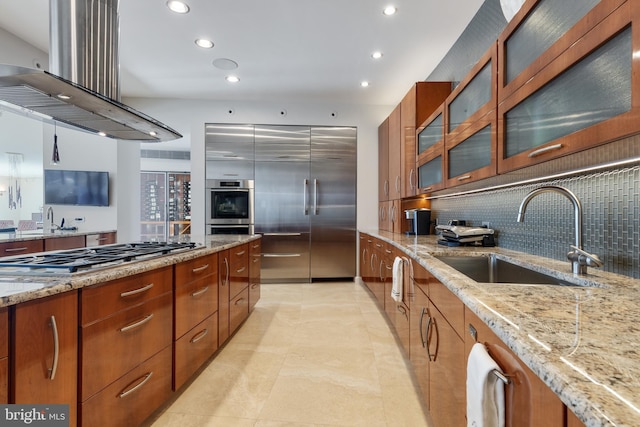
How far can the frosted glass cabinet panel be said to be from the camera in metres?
0.90

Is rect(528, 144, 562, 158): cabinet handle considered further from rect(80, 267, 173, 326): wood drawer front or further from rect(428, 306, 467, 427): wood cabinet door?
rect(80, 267, 173, 326): wood drawer front

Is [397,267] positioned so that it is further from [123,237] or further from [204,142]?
[123,237]

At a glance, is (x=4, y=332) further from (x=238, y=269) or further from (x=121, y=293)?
(x=238, y=269)

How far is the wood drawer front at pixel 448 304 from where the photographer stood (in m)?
1.06

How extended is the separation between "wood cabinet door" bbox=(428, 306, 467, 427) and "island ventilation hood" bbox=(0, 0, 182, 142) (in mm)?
2034

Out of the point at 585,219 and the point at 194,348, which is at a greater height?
the point at 585,219

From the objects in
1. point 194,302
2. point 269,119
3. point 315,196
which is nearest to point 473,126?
point 194,302

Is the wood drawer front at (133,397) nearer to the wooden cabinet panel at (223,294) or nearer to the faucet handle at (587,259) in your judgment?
the wooden cabinet panel at (223,294)

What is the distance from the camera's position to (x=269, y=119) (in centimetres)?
464

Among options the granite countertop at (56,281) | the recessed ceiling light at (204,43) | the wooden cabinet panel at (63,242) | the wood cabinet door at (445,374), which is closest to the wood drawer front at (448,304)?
the wood cabinet door at (445,374)

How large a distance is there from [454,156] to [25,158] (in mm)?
5850

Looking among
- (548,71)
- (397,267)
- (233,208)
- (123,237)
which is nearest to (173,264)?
(397,267)

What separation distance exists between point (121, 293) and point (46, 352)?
1.04 feet

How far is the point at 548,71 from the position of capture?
120 centimetres
